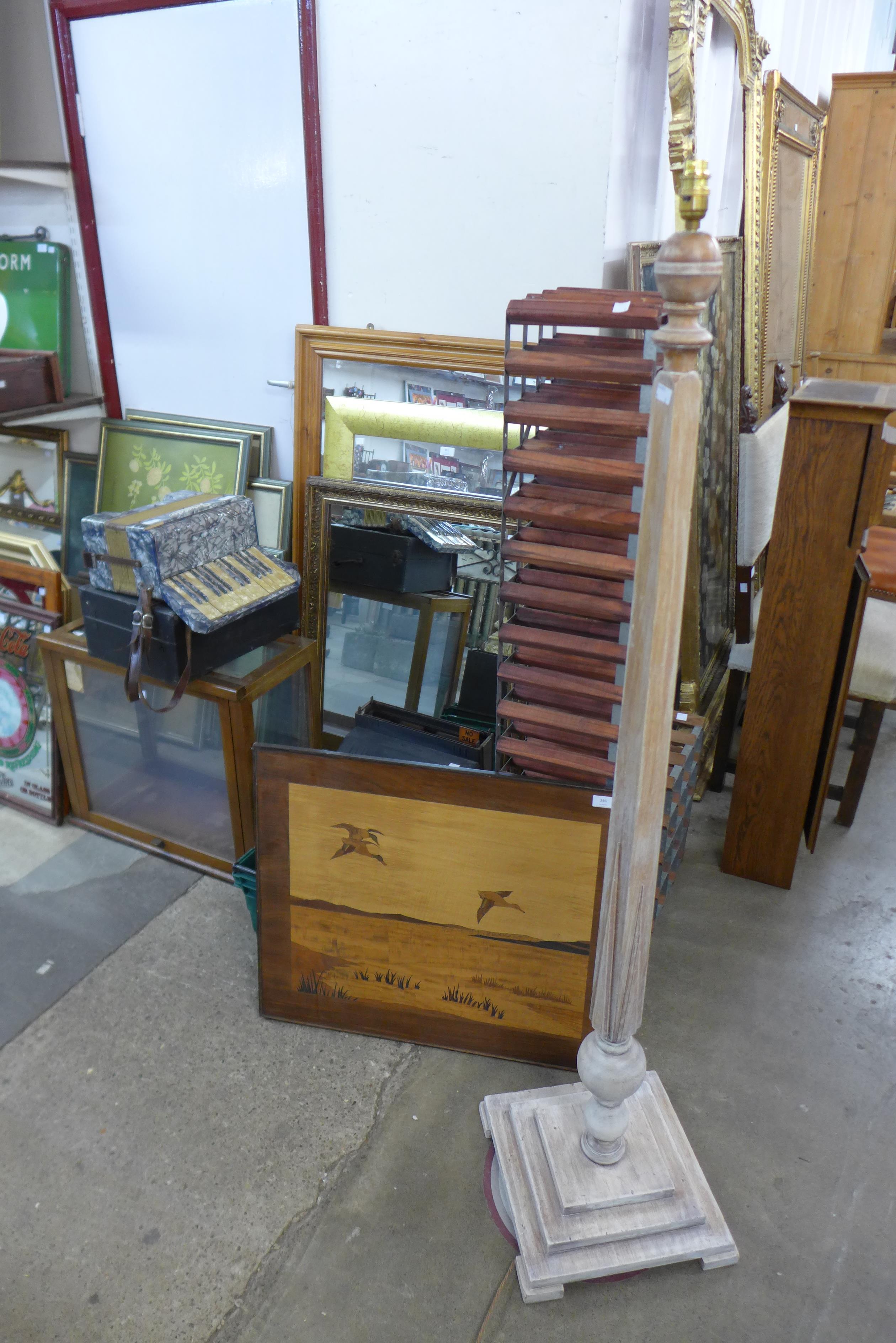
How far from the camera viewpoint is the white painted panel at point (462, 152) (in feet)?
6.32

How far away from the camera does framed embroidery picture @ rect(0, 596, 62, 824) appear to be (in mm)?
2518

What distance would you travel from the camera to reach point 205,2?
7.16 feet

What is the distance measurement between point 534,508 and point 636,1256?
1.24 metres

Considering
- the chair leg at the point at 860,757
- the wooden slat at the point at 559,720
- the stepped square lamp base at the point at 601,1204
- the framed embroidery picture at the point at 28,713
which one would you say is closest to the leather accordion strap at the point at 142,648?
the framed embroidery picture at the point at 28,713

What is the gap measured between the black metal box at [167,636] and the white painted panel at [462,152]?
31.6 inches

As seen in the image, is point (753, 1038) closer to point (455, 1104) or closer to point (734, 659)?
point (455, 1104)

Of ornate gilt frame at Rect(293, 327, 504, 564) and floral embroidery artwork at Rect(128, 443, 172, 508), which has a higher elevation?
ornate gilt frame at Rect(293, 327, 504, 564)

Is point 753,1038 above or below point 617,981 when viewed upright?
below

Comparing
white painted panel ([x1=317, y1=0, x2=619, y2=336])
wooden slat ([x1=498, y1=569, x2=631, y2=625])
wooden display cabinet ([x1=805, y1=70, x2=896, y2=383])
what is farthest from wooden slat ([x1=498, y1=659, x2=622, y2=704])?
wooden display cabinet ([x1=805, y1=70, x2=896, y2=383])

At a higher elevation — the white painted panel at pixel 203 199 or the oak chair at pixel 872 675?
the white painted panel at pixel 203 199

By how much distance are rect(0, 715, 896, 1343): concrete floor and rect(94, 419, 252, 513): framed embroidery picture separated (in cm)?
113

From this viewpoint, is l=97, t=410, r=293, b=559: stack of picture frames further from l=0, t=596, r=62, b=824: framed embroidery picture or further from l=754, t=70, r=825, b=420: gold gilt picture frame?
l=754, t=70, r=825, b=420: gold gilt picture frame

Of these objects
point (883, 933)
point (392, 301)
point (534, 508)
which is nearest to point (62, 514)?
point (392, 301)

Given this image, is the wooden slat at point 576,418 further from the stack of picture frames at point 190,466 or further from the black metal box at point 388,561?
the stack of picture frames at point 190,466
